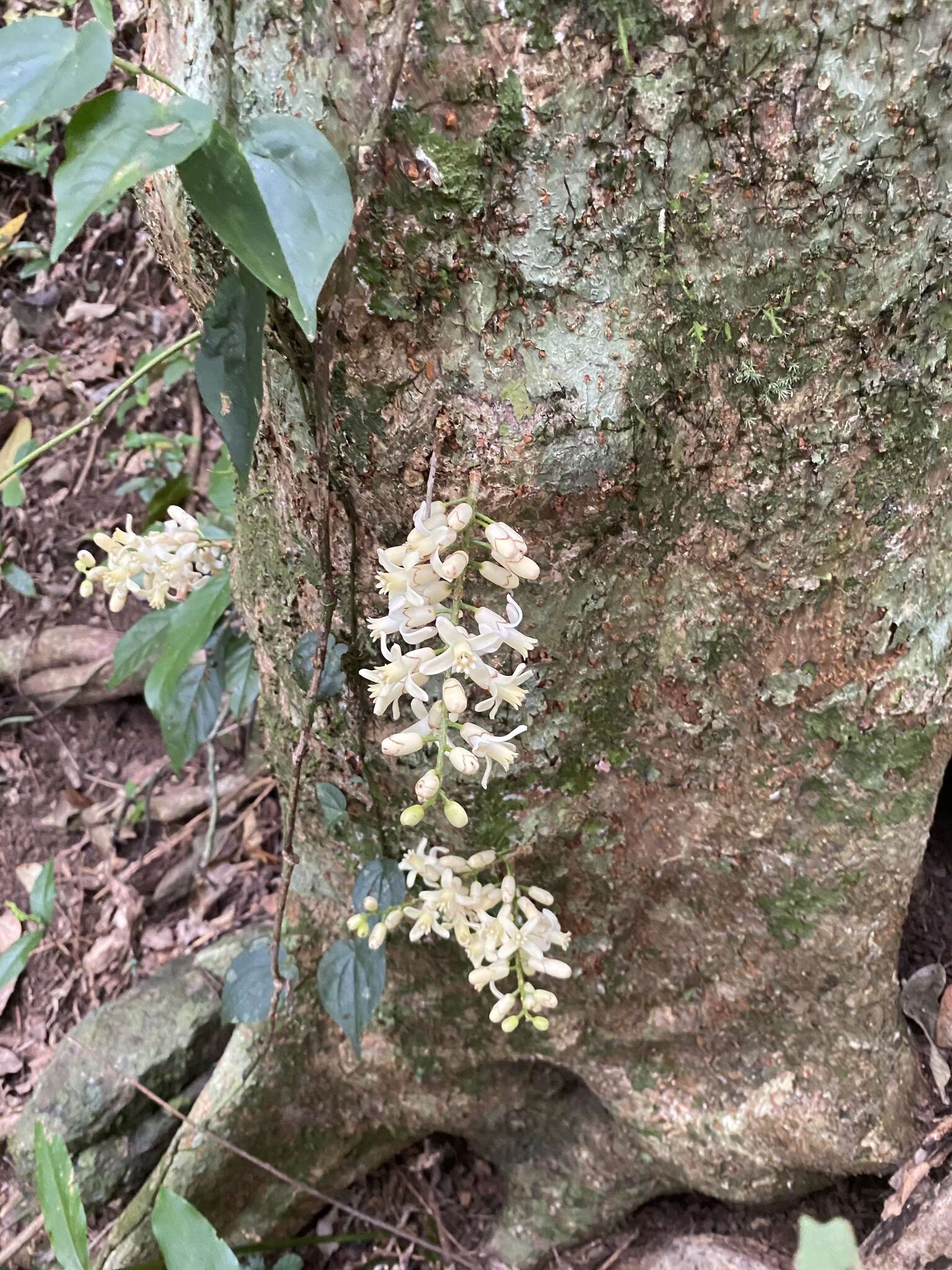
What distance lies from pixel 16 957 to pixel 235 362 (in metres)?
2.09

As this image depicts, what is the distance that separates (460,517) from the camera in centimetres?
89

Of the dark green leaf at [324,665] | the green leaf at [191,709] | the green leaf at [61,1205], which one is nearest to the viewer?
the green leaf at [61,1205]

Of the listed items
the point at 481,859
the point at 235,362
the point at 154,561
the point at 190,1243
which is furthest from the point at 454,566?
the point at 190,1243

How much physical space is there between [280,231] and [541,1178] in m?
2.11

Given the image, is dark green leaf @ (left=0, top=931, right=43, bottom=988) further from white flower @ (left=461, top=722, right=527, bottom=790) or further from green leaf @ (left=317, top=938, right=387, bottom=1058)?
white flower @ (left=461, top=722, right=527, bottom=790)

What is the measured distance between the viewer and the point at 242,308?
87 centimetres

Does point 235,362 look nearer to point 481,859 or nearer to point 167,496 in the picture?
point 481,859

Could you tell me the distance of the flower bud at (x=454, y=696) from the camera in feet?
3.08

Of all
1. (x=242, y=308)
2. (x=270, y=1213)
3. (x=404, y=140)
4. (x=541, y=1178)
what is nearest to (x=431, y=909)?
(x=242, y=308)

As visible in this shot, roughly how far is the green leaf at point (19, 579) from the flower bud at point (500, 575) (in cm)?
277

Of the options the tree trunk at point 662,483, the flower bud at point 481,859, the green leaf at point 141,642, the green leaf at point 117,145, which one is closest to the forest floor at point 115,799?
the tree trunk at point 662,483

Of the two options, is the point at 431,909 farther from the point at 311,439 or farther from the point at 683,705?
the point at 311,439

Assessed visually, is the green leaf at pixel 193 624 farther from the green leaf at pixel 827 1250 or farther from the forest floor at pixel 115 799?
the green leaf at pixel 827 1250

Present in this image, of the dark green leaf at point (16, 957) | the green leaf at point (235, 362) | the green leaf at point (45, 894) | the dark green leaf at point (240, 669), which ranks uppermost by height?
the green leaf at point (235, 362)
